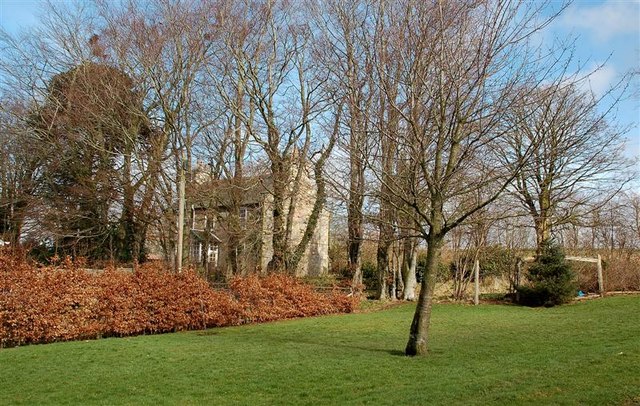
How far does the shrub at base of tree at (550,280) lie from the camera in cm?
2105

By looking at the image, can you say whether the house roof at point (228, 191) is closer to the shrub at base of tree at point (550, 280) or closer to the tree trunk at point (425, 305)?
the shrub at base of tree at point (550, 280)

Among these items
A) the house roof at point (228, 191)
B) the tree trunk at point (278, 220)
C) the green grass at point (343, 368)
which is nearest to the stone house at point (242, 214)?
the house roof at point (228, 191)

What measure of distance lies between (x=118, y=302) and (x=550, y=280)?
15.6 metres

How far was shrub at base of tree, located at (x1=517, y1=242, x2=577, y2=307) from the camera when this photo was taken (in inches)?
829

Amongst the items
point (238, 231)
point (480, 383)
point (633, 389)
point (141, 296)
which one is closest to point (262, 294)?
point (141, 296)

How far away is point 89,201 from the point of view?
1056 inches

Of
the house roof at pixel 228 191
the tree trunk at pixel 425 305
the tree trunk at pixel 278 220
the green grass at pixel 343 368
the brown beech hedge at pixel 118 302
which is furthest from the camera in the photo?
the house roof at pixel 228 191

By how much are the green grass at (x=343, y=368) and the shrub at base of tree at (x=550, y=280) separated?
22.2ft

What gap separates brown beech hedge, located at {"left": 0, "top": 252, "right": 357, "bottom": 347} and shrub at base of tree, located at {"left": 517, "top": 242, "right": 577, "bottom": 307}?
929cm

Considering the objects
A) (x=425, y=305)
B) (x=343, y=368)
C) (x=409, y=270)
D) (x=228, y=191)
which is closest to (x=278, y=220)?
(x=228, y=191)

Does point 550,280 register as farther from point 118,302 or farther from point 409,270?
point 118,302

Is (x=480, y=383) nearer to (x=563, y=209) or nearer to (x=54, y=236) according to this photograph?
(x=563, y=209)

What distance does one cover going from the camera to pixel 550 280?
834 inches

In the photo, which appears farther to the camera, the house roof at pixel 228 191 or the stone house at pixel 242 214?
the house roof at pixel 228 191
